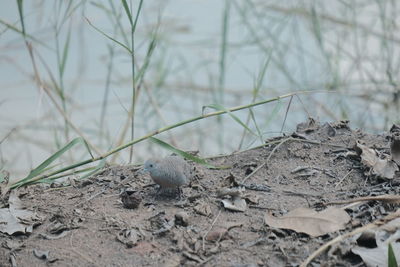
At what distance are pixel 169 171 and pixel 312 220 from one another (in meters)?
0.55

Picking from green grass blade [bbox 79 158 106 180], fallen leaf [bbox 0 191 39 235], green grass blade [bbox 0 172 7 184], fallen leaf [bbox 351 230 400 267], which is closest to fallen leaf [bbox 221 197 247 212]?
fallen leaf [bbox 351 230 400 267]

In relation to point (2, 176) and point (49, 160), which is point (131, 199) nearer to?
point (49, 160)

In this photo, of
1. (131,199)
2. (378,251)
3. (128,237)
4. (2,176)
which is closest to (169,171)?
(131,199)

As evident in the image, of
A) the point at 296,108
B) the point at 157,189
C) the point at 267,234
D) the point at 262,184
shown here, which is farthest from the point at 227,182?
the point at 296,108

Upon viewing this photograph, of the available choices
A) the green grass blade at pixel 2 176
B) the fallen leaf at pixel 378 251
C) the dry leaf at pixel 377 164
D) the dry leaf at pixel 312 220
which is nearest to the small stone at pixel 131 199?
the dry leaf at pixel 312 220

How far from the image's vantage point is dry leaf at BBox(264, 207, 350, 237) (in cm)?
170

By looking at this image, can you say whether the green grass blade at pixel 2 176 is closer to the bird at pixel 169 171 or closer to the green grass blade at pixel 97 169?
the green grass blade at pixel 97 169

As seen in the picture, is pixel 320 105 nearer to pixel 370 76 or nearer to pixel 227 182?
pixel 370 76

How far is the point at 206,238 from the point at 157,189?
0.46 m

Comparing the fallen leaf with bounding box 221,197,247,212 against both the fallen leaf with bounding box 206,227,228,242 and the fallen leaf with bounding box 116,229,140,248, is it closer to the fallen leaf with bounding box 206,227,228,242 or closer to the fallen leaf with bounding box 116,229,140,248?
the fallen leaf with bounding box 206,227,228,242

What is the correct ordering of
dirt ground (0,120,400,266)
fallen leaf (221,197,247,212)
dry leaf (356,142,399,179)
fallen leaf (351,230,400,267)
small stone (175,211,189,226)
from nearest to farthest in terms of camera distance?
fallen leaf (351,230,400,267) < dirt ground (0,120,400,266) < small stone (175,211,189,226) < fallen leaf (221,197,247,212) < dry leaf (356,142,399,179)

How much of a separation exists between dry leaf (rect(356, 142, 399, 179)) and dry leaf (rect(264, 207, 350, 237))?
387mm

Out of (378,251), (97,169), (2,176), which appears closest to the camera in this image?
(378,251)

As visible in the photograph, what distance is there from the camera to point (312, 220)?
68.2 inches
